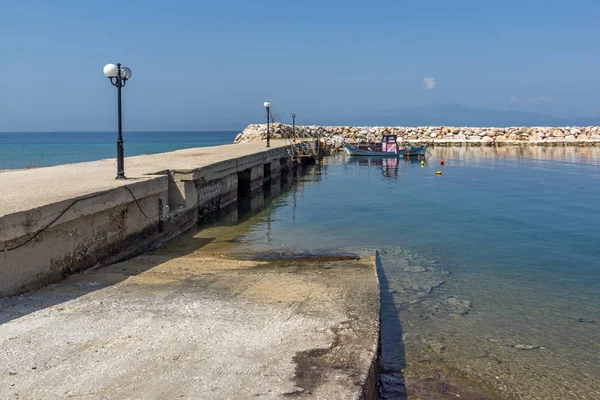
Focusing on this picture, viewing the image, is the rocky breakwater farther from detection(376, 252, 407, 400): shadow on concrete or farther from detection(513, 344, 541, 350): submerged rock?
detection(513, 344, 541, 350): submerged rock

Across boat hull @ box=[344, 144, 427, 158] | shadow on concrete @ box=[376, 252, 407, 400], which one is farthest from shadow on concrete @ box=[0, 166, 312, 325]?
boat hull @ box=[344, 144, 427, 158]

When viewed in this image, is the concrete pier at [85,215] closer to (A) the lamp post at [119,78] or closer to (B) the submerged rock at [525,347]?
(A) the lamp post at [119,78]

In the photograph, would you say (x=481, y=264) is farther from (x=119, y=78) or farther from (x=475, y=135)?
(x=475, y=135)

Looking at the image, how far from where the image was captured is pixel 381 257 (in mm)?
11008

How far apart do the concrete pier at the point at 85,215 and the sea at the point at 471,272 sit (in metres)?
1.95

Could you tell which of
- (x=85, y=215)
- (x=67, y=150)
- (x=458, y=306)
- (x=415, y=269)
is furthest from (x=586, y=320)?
(x=67, y=150)

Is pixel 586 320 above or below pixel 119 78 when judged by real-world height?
below

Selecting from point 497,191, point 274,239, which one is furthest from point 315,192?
point 274,239

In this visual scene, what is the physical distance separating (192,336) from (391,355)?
247cm

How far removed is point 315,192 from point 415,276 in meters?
12.8

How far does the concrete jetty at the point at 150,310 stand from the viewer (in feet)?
14.0

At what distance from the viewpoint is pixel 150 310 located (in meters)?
5.92

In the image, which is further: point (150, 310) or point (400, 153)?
point (400, 153)

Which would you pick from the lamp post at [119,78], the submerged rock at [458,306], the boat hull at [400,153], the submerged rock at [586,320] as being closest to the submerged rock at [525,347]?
the submerged rock at [458,306]
